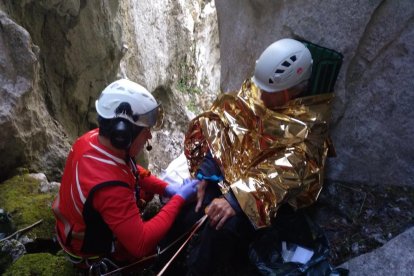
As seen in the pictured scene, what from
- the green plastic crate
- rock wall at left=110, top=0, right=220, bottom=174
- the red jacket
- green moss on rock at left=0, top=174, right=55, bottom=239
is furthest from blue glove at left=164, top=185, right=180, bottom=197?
rock wall at left=110, top=0, right=220, bottom=174

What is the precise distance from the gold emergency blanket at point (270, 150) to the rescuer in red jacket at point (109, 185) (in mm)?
648

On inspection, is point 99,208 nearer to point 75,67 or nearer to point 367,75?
point 367,75

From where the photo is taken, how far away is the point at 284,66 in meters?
2.96

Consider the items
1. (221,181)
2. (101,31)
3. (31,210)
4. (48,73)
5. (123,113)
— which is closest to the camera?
(123,113)

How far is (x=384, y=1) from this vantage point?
124 inches

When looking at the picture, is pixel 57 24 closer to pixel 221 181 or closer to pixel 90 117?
pixel 90 117

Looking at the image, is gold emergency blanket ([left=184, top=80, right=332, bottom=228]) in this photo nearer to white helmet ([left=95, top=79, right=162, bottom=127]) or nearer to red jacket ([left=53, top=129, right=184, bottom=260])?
red jacket ([left=53, top=129, right=184, bottom=260])

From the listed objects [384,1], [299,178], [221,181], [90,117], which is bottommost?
[90,117]

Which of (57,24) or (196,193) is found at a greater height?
(57,24)

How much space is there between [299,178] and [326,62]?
970mm

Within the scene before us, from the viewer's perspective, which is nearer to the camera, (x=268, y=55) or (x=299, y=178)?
(x=299, y=178)

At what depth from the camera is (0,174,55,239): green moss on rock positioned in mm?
3600

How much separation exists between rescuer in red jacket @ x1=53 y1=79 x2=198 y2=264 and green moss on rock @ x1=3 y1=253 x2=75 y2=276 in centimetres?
26

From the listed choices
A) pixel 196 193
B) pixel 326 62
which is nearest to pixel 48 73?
pixel 196 193
